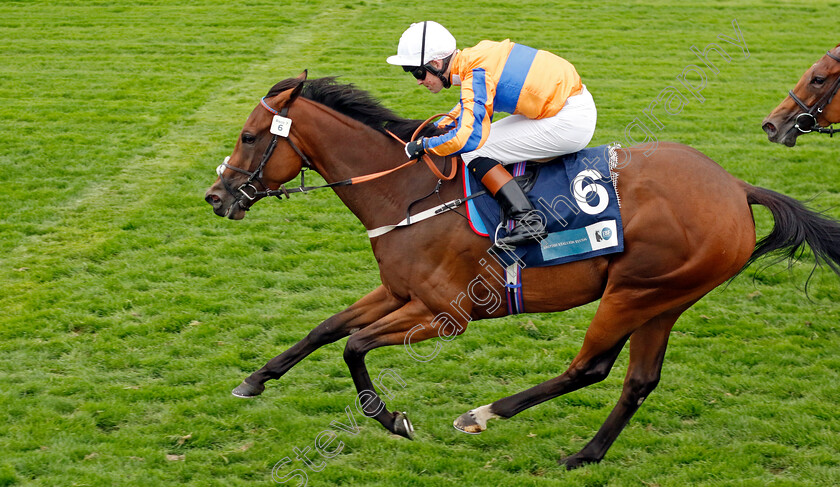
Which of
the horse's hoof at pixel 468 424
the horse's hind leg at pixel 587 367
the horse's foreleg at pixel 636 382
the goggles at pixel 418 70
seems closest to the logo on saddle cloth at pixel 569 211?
the horse's hind leg at pixel 587 367

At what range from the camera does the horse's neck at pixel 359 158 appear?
4688 mm

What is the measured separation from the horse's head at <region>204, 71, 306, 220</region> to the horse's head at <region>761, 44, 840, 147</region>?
406 cm

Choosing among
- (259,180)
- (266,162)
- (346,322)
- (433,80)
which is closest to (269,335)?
(346,322)

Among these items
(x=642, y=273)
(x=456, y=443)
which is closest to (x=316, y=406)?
(x=456, y=443)

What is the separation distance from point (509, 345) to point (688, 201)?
210 cm

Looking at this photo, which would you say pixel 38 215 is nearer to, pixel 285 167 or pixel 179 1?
pixel 285 167

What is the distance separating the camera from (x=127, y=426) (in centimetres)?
476

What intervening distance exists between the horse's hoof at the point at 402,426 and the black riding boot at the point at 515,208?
1213 mm

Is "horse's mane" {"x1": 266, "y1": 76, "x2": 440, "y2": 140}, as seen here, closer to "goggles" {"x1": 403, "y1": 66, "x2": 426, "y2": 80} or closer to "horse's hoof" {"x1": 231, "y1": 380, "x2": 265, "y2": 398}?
"goggles" {"x1": 403, "y1": 66, "x2": 426, "y2": 80}

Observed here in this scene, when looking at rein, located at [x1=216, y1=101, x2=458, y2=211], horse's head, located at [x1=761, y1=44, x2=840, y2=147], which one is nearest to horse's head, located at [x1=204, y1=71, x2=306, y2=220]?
rein, located at [x1=216, y1=101, x2=458, y2=211]

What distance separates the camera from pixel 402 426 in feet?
15.4

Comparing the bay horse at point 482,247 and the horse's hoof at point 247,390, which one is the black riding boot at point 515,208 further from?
the horse's hoof at point 247,390

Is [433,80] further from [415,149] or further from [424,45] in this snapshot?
[415,149]

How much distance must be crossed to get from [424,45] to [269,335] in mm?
2630
